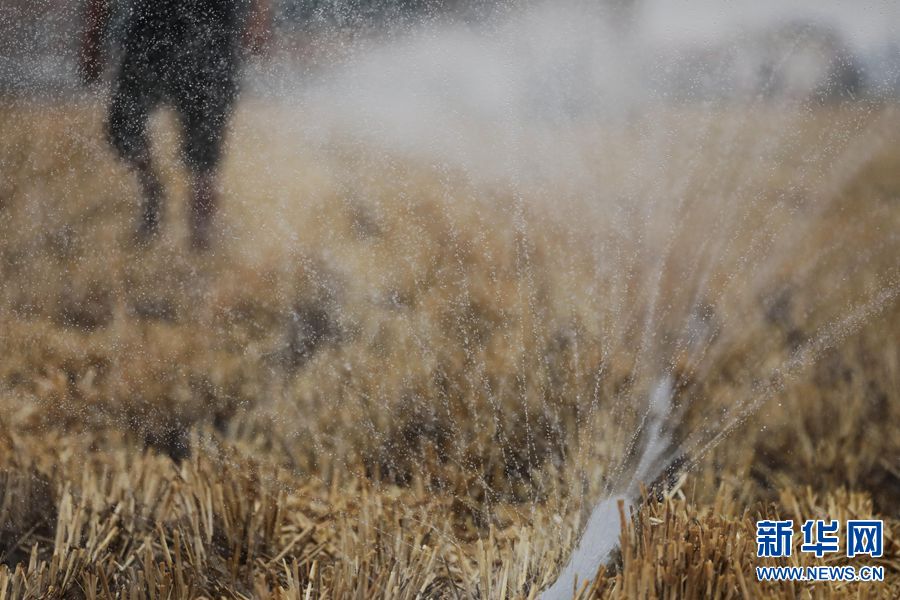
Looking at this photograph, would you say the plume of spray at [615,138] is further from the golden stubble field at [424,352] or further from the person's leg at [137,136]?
the person's leg at [137,136]

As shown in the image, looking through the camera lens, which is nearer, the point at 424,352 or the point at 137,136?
the point at 424,352

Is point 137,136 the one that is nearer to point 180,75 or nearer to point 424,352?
point 180,75

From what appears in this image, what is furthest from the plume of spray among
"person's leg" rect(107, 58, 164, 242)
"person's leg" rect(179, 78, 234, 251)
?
"person's leg" rect(107, 58, 164, 242)

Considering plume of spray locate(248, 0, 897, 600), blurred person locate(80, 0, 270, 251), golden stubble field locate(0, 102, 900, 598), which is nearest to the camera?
golden stubble field locate(0, 102, 900, 598)

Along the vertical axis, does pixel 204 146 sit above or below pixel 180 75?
below

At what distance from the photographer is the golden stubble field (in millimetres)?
1337

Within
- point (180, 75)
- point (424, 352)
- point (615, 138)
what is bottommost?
point (424, 352)

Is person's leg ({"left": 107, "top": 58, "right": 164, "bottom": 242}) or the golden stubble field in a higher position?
person's leg ({"left": 107, "top": 58, "right": 164, "bottom": 242})

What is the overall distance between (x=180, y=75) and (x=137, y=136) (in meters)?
0.16

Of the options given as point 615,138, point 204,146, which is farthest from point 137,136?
point 615,138

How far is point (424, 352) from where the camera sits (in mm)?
1646

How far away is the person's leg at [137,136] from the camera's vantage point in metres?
1.72

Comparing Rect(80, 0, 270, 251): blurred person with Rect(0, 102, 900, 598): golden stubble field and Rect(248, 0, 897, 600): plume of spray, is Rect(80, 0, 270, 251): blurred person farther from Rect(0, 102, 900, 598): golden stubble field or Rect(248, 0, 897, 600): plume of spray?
Rect(248, 0, 897, 600): plume of spray

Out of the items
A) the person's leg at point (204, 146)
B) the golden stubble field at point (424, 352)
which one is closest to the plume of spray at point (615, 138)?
the golden stubble field at point (424, 352)
